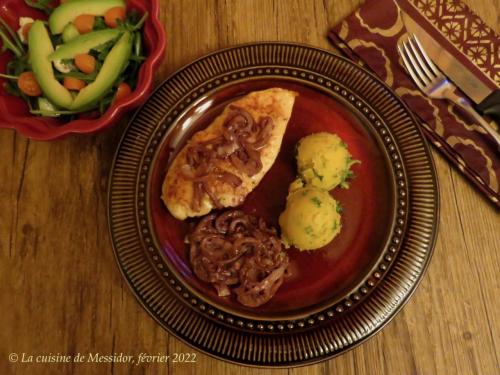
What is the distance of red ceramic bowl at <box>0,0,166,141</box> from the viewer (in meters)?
1.42

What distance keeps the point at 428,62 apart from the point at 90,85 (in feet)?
4.24

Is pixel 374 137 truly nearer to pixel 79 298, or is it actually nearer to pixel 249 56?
pixel 249 56

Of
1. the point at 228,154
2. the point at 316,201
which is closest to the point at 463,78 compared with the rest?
the point at 316,201

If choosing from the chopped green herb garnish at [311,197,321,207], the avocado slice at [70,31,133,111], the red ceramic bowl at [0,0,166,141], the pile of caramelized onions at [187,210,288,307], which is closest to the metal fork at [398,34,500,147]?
the chopped green herb garnish at [311,197,321,207]

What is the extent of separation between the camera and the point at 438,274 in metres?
1.56

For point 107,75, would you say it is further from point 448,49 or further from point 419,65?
point 448,49

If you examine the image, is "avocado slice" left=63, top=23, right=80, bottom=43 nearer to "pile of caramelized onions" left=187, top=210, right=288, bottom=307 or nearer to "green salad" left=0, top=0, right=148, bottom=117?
"green salad" left=0, top=0, right=148, bottom=117

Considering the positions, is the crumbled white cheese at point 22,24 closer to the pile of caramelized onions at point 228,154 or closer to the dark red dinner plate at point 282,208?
the dark red dinner plate at point 282,208

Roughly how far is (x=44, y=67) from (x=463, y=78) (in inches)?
62.4

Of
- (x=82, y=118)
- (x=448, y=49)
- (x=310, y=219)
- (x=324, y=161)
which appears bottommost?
(x=82, y=118)

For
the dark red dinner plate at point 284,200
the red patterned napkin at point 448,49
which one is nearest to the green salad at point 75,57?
the dark red dinner plate at point 284,200

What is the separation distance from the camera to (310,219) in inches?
57.2

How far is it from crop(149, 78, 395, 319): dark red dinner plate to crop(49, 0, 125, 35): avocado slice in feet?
1.58

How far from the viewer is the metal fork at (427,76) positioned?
1634 mm
